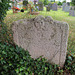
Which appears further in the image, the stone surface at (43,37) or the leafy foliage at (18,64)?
the leafy foliage at (18,64)

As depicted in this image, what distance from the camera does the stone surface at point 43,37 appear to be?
181 centimetres

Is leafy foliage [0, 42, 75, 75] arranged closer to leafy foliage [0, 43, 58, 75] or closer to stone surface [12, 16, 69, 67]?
leafy foliage [0, 43, 58, 75]

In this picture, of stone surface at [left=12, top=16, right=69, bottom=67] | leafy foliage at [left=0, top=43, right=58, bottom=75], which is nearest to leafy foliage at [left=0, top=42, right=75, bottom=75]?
leafy foliage at [left=0, top=43, right=58, bottom=75]

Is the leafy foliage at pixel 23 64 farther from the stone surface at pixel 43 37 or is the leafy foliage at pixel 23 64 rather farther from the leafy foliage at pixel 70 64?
the stone surface at pixel 43 37

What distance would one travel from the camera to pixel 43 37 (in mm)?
1964

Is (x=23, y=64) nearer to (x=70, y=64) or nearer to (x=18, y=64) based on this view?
(x=18, y=64)

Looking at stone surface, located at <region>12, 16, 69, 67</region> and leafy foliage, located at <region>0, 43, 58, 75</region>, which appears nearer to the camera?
stone surface, located at <region>12, 16, 69, 67</region>

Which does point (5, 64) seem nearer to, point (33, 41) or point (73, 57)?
point (33, 41)

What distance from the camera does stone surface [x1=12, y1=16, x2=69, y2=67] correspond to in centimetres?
181

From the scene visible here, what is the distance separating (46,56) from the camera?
88.0 inches

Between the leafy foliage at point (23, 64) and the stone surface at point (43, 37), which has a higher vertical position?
the stone surface at point (43, 37)

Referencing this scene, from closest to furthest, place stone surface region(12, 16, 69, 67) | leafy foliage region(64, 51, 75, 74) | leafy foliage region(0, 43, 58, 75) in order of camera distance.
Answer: stone surface region(12, 16, 69, 67), leafy foliage region(0, 43, 58, 75), leafy foliage region(64, 51, 75, 74)

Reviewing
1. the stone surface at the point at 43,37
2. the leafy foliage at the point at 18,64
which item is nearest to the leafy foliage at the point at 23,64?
the leafy foliage at the point at 18,64

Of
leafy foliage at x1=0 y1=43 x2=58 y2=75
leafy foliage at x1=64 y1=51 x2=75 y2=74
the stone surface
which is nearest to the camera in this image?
the stone surface
